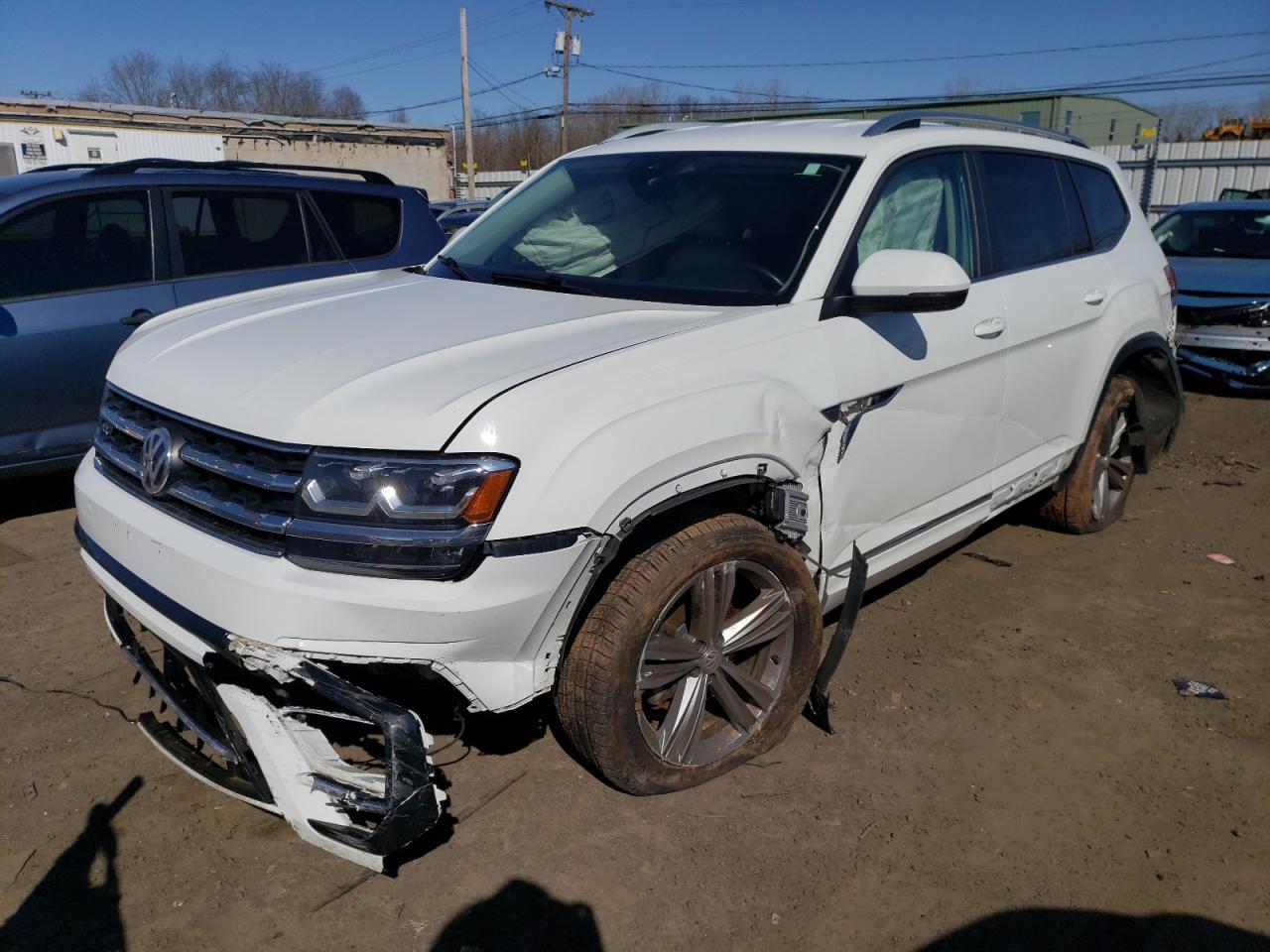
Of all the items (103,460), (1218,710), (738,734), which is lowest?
(1218,710)

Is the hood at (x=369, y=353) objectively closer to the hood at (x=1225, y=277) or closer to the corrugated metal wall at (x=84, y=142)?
the hood at (x=1225, y=277)

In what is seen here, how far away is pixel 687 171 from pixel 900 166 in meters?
0.77

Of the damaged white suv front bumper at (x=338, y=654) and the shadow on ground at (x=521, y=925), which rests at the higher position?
the damaged white suv front bumper at (x=338, y=654)

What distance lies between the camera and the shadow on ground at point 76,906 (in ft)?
7.70

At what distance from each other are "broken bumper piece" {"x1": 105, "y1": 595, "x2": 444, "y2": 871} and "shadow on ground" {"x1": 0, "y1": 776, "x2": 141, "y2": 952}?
0.40 m

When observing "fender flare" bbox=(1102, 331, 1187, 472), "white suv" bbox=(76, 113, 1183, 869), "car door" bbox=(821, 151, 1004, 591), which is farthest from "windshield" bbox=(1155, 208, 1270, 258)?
"car door" bbox=(821, 151, 1004, 591)

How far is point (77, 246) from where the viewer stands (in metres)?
5.09

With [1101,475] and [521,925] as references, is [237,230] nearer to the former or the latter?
[521,925]

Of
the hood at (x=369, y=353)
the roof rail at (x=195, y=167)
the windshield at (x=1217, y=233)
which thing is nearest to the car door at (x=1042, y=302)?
the hood at (x=369, y=353)

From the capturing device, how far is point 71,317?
495cm

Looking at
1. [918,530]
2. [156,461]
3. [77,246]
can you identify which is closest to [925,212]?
[918,530]

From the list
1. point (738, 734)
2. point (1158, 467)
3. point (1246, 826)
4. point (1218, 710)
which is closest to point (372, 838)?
point (738, 734)

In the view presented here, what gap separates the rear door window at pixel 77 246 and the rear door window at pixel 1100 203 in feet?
15.7

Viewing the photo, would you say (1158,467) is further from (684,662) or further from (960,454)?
(684,662)
